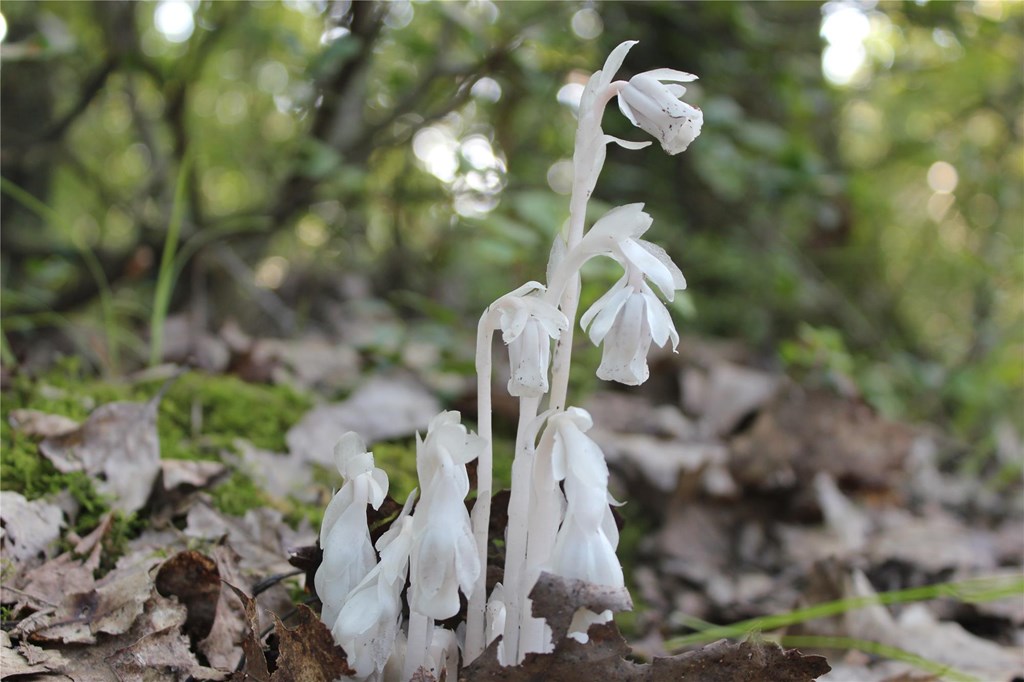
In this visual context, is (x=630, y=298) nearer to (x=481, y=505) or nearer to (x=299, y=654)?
(x=481, y=505)

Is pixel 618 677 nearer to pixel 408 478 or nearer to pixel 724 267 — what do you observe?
pixel 408 478

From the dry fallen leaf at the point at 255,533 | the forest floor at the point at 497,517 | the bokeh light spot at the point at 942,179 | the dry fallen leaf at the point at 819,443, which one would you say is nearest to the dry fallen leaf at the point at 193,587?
the forest floor at the point at 497,517

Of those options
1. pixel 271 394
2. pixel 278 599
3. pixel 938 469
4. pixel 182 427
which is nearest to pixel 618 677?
pixel 278 599

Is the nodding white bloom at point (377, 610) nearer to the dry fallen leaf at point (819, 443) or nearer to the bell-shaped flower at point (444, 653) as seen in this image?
the bell-shaped flower at point (444, 653)

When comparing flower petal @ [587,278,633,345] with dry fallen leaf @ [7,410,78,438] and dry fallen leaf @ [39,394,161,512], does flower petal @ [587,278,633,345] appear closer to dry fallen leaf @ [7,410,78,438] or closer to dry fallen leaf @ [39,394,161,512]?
dry fallen leaf @ [39,394,161,512]

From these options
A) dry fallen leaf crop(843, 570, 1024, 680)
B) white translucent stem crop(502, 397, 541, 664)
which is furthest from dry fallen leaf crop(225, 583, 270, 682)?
dry fallen leaf crop(843, 570, 1024, 680)

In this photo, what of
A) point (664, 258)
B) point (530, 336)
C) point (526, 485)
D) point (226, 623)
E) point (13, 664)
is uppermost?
point (664, 258)

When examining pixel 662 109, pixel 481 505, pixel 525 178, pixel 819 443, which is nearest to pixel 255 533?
pixel 481 505
